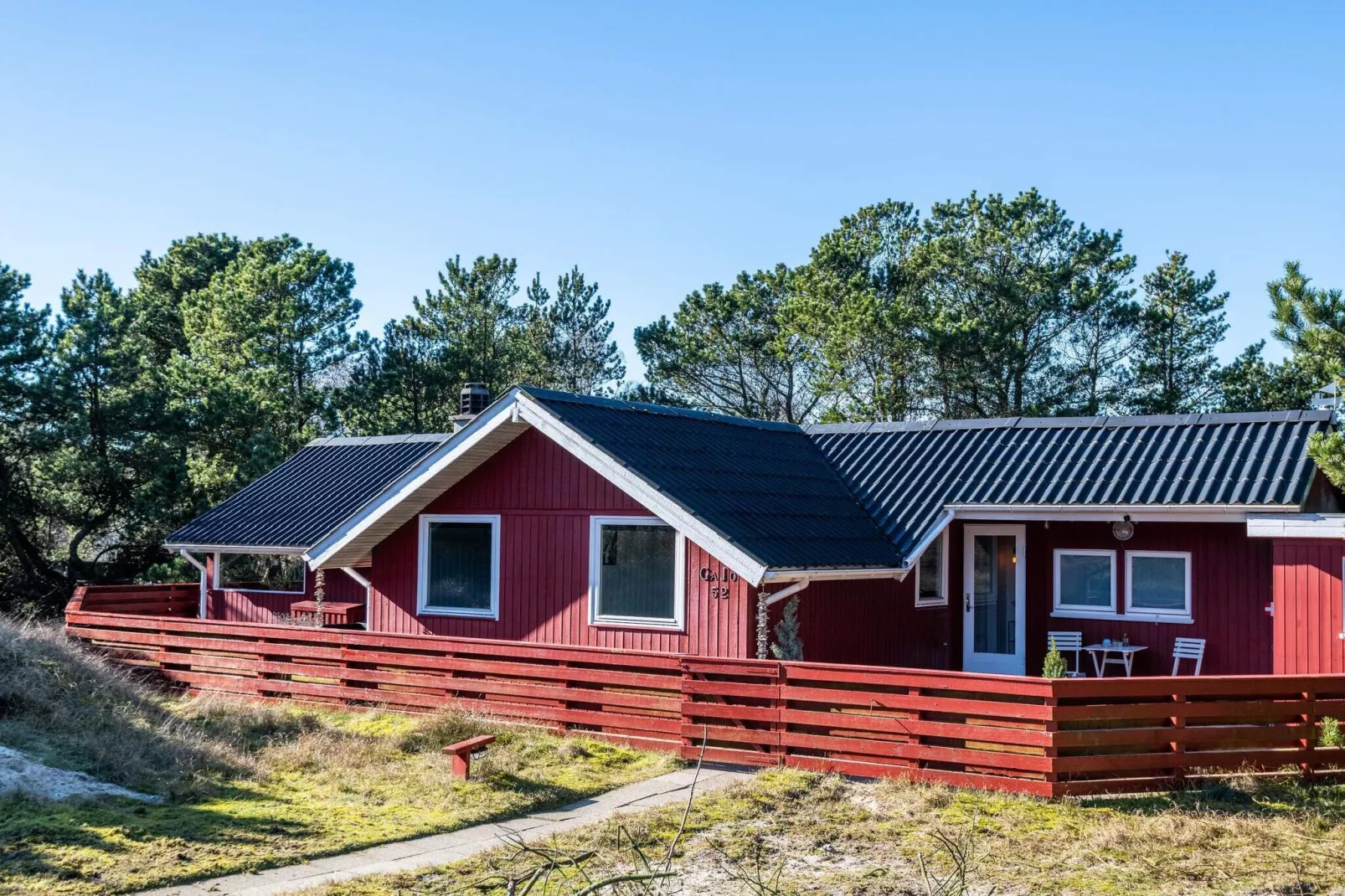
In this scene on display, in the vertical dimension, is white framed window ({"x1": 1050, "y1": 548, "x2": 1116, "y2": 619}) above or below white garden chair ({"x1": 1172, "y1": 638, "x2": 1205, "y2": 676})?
above

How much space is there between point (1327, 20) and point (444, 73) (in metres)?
10.1

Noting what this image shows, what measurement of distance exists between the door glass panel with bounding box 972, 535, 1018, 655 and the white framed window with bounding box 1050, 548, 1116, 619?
69cm

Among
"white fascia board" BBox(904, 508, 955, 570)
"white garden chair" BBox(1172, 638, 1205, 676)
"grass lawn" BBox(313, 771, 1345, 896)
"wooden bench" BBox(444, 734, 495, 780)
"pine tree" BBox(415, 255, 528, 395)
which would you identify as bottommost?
→ "grass lawn" BBox(313, 771, 1345, 896)

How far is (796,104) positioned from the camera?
18.8m

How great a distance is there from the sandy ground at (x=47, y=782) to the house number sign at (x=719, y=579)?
→ 20.3ft

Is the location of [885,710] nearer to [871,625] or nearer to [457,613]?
[871,625]

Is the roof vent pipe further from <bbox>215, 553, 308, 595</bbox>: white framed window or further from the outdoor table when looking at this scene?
the outdoor table

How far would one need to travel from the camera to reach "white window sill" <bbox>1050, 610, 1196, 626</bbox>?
52.0ft

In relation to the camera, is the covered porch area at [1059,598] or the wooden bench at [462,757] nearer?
the wooden bench at [462,757]

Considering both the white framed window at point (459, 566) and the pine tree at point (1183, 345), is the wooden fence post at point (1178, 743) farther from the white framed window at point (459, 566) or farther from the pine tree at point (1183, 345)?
the pine tree at point (1183, 345)


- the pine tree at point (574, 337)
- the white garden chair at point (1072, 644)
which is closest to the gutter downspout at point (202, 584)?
the white garden chair at point (1072, 644)

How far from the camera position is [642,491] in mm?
13867

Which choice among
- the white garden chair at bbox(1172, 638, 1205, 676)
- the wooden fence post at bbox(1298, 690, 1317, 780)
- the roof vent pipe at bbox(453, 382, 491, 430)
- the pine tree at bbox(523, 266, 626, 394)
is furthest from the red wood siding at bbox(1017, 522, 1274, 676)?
the pine tree at bbox(523, 266, 626, 394)

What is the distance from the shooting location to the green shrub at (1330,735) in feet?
36.0
